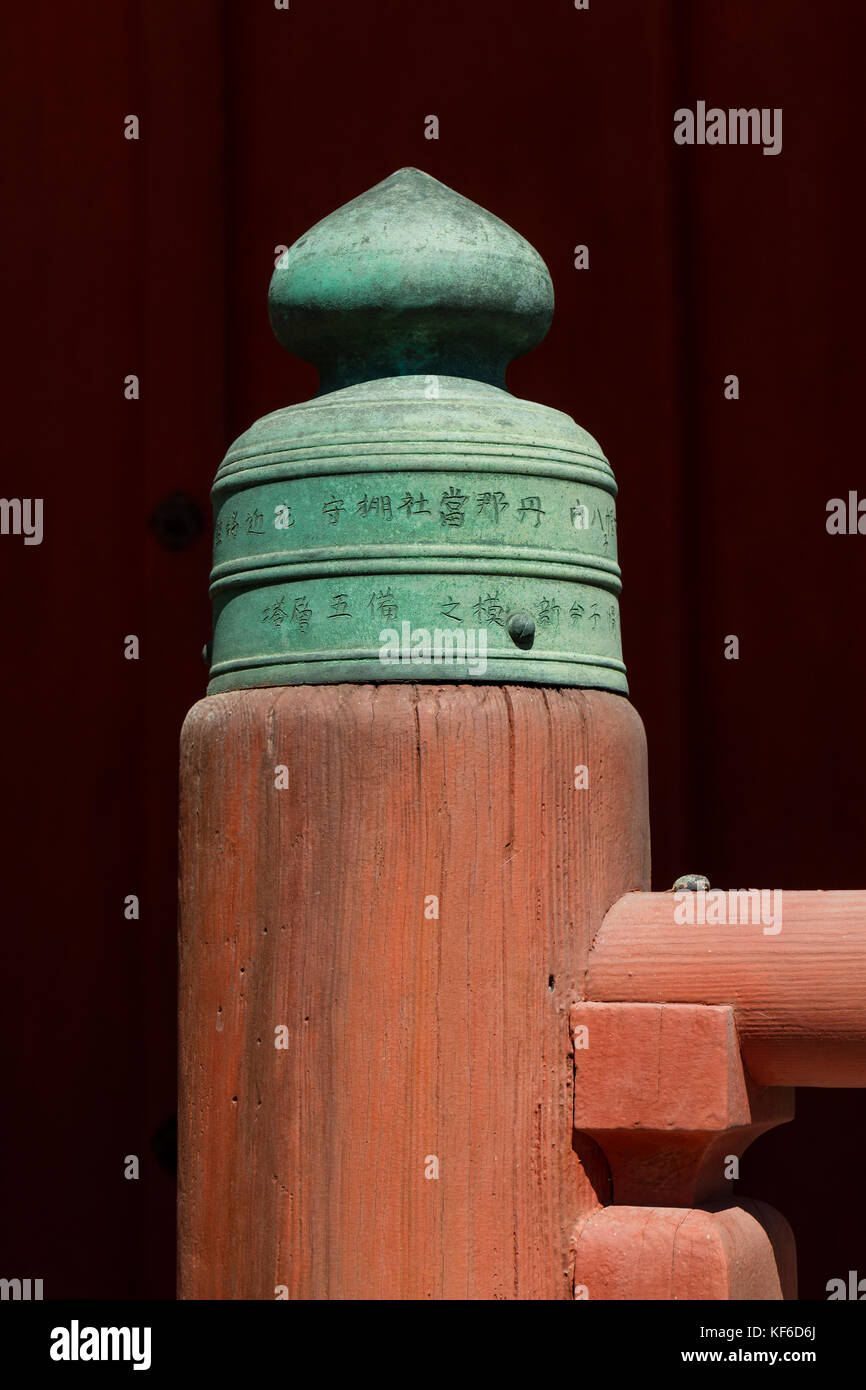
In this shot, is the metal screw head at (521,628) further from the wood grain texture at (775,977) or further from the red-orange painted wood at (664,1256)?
the red-orange painted wood at (664,1256)

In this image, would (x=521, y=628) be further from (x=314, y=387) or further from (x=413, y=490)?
(x=314, y=387)

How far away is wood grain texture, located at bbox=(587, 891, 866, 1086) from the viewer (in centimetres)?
118

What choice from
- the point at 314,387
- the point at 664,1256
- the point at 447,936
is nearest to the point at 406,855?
the point at 447,936

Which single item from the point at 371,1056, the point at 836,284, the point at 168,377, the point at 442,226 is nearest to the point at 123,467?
the point at 168,377

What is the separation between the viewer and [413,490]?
1.23 m

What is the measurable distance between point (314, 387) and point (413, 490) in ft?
3.79

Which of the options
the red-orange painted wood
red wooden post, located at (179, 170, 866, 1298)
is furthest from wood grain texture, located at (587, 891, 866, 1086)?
the red-orange painted wood

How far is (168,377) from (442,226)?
1076 mm

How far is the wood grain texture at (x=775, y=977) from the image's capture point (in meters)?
1.18

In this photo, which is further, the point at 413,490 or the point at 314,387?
the point at 314,387

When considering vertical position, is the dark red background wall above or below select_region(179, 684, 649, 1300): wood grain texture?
above

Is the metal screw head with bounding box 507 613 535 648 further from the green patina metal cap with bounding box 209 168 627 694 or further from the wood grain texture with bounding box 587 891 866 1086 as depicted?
the wood grain texture with bounding box 587 891 866 1086

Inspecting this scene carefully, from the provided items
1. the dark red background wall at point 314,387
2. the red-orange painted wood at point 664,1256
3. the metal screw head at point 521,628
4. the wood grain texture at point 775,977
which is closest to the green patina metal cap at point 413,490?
the metal screw head at point 521,628

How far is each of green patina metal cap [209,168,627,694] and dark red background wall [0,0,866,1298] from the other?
3.18 feet
